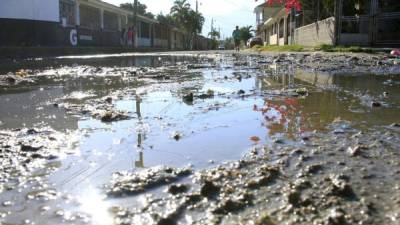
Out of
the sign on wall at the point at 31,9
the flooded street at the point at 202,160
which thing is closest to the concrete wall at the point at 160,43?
the sign on wall at the point at 31,9

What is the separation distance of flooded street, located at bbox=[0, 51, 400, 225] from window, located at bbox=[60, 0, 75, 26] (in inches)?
1097

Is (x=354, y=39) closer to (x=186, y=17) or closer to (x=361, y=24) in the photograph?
(x=361, y=24)

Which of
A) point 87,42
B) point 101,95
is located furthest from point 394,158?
point 87,42

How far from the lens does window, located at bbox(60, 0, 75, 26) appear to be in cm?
3187

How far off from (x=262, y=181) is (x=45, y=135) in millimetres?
1955

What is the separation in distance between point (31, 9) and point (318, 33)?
1723 centimetres

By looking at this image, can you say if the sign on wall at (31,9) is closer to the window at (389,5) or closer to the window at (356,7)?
the window at (356,7)

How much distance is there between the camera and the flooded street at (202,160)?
2035mm

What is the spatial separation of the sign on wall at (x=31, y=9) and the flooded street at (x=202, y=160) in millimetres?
23282

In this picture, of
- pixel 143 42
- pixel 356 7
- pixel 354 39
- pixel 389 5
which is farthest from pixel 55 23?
pixel 143 42

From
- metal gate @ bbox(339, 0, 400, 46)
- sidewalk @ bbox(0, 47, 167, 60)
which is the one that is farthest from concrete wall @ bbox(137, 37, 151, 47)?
metal gate @ bbox(339, 0, 400, 46)

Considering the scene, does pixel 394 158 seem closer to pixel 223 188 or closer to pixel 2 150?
pixel 223 188

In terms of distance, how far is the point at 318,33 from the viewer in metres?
23.5

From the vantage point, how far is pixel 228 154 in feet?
9.87
